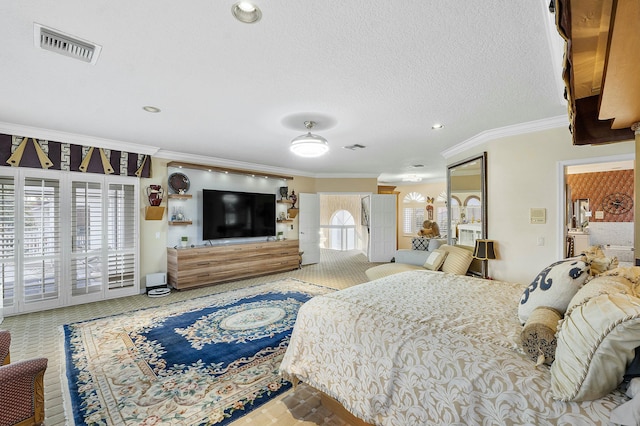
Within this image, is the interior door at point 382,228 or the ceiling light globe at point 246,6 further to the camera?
the interior door at point 382,228

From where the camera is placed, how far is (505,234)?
3.81 meters

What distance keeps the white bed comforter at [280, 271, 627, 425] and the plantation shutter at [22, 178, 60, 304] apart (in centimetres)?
416

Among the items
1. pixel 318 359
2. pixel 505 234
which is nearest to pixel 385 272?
pixel 505 234

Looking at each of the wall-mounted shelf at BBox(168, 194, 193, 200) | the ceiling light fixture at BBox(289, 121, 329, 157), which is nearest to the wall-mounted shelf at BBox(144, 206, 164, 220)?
the wall-mounted shelf at BBox(168, 194, 193, 200)

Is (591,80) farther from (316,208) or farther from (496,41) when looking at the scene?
(316,208)

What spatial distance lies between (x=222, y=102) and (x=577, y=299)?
10.5ft

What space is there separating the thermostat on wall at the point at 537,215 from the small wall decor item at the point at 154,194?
5.85m

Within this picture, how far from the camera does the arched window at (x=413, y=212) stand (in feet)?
33.5

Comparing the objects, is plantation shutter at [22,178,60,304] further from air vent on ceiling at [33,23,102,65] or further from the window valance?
air vent on ceiling at [33,23,102,65]

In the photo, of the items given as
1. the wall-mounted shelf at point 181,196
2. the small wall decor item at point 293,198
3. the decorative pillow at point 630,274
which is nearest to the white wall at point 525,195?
the decorative pillow at point 630,274

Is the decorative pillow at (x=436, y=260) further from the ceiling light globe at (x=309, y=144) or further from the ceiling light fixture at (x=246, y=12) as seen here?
the ceiling light fixture at (x=246, y=12)

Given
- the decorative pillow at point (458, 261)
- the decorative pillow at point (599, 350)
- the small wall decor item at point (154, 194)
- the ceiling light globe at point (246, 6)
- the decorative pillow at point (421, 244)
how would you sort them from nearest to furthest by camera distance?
1. the decorative pillow at point (599, 350)
2. the ceiling light globe at point (246, 6)
3. the decorative pillow at point (458, 261)
4. the small wall decor item at point (154, 194)
5. the decorative pillow at point (421, 244)

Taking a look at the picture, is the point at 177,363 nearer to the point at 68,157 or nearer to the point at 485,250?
the point at 68,157

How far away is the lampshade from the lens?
379 centimetres
